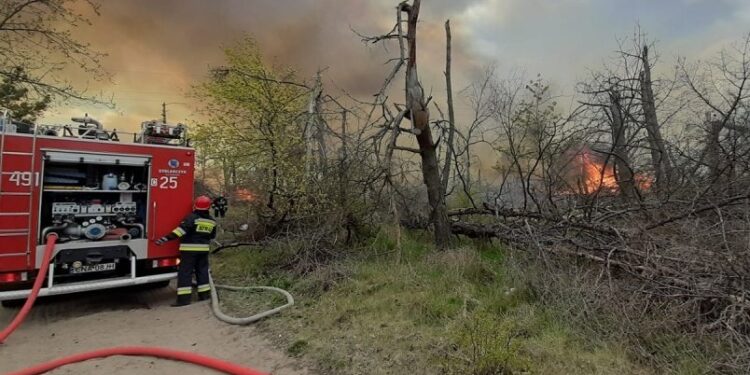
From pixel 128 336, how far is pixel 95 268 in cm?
152

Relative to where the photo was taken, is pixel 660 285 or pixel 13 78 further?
pixel 13 78

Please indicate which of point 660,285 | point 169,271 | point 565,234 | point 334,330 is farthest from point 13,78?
point 660,285

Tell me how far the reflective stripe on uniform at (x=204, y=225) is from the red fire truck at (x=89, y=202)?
431 millimetres

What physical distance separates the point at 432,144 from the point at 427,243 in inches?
89.6

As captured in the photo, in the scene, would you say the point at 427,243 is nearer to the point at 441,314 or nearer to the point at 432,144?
the point at 432,144

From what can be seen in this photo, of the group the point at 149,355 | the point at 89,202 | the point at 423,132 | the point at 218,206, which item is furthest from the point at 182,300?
the point at 423,132

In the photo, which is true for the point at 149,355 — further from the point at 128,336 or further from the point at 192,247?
the point at 192,247

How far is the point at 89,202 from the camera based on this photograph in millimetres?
6316

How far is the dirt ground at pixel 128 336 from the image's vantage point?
14.1 feet

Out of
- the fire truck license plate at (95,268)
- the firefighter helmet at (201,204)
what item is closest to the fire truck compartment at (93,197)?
the fire truck license plate at (95,268)

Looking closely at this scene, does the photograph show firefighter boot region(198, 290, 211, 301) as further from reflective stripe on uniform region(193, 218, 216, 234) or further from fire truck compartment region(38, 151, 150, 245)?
fire truck compartment region(38, 151, 150, 245)

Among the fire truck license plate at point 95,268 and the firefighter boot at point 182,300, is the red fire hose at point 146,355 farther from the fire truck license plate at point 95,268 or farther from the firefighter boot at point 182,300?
the firefighter boot at point 182,300

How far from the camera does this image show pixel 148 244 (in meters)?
6.52

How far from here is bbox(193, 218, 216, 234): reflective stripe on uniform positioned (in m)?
6.59
